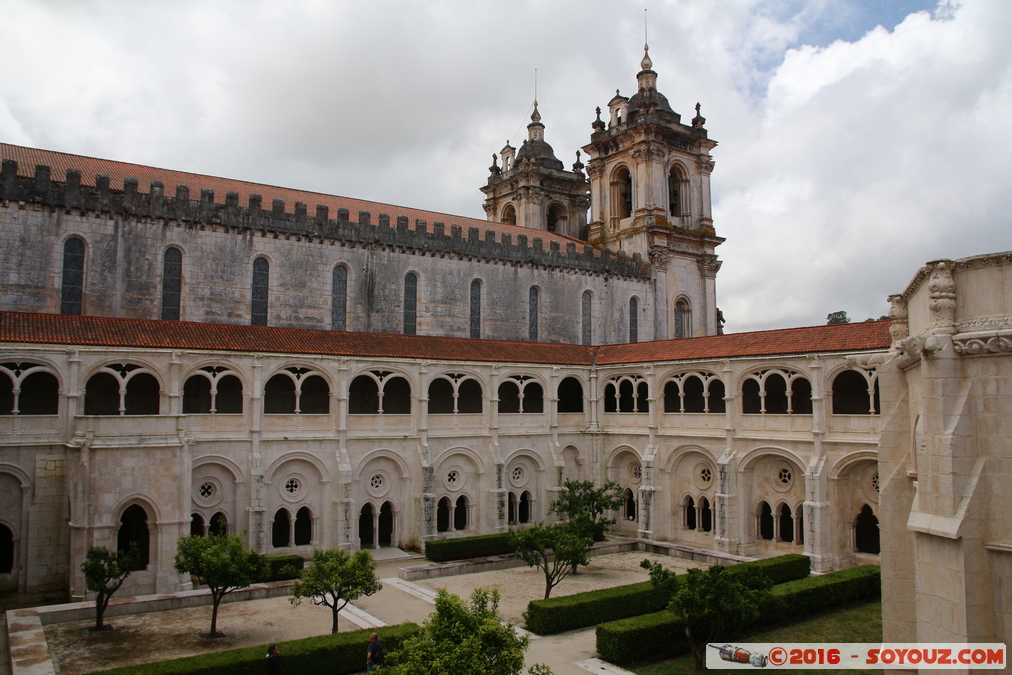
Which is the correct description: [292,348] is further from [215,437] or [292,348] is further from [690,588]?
[690,588]

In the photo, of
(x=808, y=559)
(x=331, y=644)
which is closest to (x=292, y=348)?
(x=331, y=644)

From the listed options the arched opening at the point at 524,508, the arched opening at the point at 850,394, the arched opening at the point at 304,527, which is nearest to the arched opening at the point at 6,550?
the arched opening at the point at 304,527

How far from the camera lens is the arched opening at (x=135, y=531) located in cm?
2628

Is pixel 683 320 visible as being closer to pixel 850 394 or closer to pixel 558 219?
pixel 558 219

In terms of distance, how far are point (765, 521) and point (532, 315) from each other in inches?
704

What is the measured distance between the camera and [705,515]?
3506cm

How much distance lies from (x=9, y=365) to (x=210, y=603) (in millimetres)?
11855

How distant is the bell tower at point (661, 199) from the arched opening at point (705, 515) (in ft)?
54.9

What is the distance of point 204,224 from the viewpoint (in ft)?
112

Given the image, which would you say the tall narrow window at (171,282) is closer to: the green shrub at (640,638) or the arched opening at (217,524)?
the arched opening at (217,524)

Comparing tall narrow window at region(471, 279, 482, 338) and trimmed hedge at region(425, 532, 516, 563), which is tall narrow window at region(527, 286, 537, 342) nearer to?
tall narrow window at region(471, 279, 482, 338)

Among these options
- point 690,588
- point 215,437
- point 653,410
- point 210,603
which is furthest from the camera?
point 653,410

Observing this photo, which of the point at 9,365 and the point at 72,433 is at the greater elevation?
the point at 9,365

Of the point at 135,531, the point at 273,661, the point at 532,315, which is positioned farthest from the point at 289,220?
the point at 273,661
